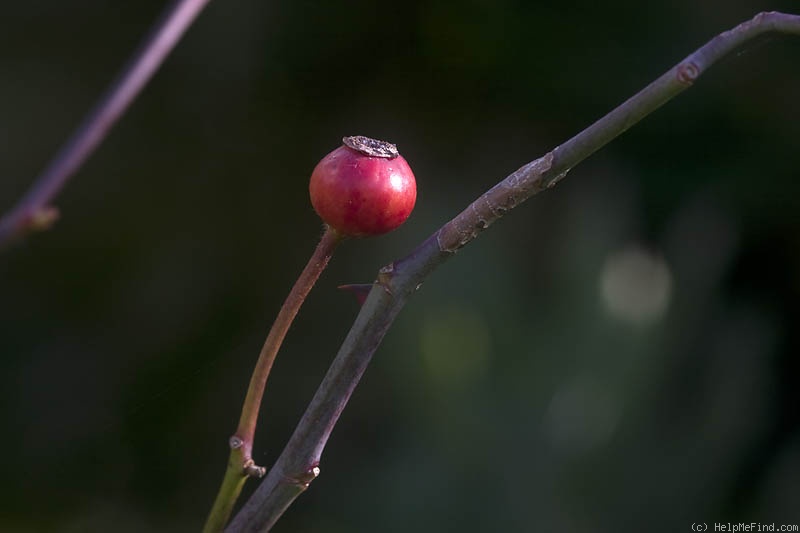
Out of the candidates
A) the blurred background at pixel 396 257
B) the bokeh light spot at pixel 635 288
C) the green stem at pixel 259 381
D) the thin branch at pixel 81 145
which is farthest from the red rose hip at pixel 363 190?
the bokeh light spot at pixel 635 288

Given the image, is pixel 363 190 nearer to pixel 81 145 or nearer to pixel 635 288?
pixel 81 145

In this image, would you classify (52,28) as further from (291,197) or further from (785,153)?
(785,153)

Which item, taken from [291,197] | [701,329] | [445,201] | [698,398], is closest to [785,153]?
[701,329]

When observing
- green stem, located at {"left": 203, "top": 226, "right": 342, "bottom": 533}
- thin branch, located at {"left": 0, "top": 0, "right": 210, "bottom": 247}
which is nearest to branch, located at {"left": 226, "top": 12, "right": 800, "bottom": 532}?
green stem, located at {"left": 203, "top": 226, "right": 342, "bottom": 533}

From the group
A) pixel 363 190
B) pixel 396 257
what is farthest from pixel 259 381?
pixel 396 257

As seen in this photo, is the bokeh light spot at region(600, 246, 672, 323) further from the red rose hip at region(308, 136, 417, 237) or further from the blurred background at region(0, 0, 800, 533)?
the red rose hip at region(308, 136, 417, 237)

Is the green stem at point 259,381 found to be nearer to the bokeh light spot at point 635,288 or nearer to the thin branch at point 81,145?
the thin branch at point 81,145

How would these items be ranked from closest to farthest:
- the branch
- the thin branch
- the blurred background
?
Result: the branch → the thin branch → the blurred background

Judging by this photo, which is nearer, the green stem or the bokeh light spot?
the green stem
